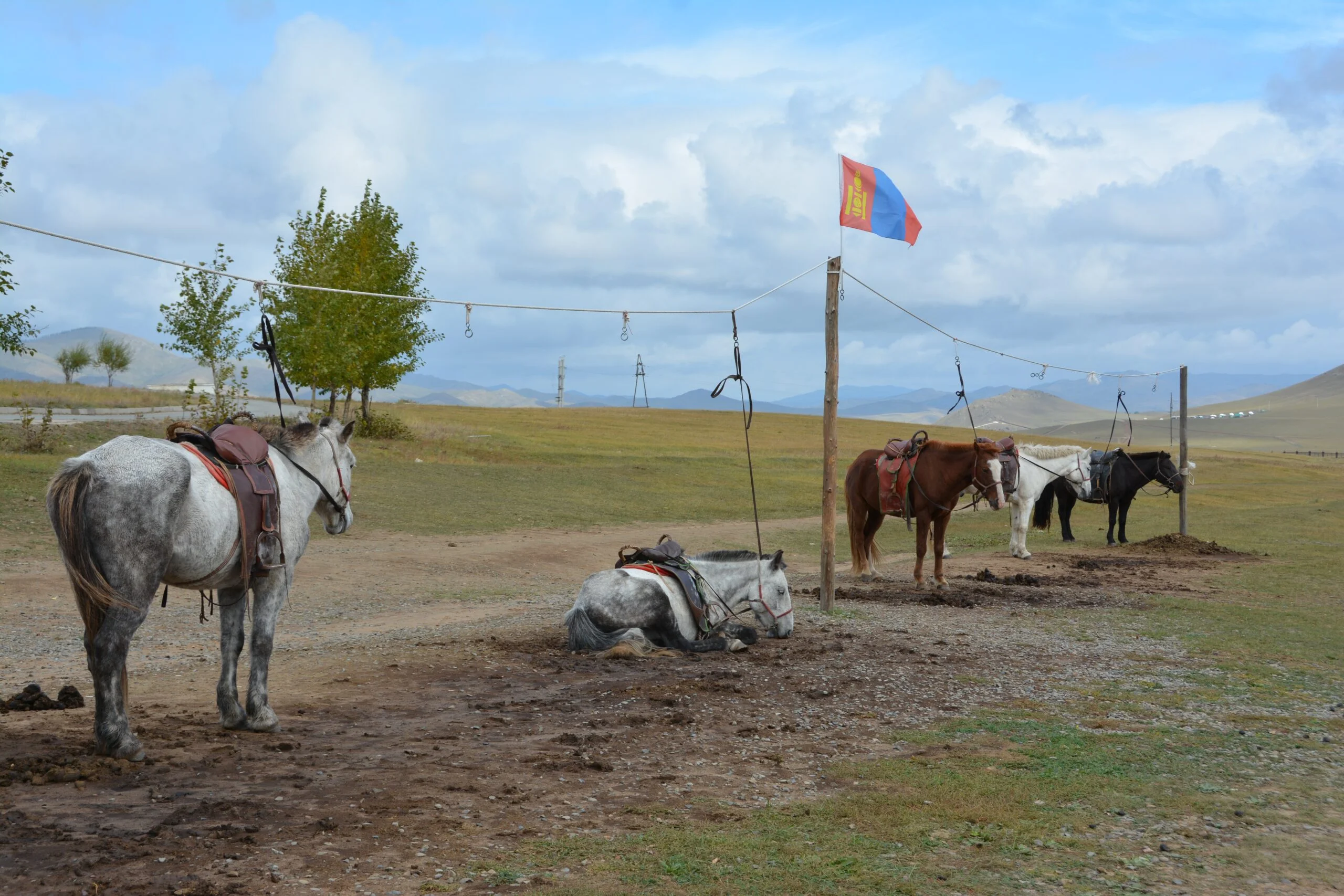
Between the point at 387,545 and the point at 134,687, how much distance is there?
40.3 feet

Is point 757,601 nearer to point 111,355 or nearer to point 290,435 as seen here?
point 290,435

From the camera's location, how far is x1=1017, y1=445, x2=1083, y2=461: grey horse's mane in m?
24.7

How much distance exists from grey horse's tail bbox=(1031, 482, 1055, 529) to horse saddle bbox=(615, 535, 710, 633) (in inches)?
663

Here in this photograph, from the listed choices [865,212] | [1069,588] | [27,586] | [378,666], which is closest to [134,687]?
[378,666]

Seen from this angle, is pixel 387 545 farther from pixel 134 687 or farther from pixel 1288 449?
pixel 1288 449

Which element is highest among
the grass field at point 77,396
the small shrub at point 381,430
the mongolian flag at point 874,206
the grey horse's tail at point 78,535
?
the mongolian flag at point 874,206

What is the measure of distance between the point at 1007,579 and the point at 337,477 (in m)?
13.8

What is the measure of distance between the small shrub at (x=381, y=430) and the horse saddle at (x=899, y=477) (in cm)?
2947

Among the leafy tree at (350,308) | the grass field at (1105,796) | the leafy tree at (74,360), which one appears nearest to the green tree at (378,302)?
the leafy tree at (350,308)

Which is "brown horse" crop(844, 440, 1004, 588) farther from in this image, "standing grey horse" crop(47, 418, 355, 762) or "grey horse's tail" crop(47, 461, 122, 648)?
"grey horse's tail" crop(47, 461, 122, 648)

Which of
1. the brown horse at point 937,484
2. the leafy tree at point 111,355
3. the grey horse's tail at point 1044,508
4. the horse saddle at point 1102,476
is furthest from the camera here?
the leafy tree at point 111,355

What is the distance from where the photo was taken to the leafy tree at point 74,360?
8394 cm

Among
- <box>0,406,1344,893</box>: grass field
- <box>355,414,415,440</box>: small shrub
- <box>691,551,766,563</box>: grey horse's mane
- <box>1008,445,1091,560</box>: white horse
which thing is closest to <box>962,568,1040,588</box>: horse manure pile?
<box>0,406,1344,893</box>: grass field

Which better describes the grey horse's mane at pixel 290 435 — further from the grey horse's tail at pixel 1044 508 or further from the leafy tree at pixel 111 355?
the leafy tree at pixel 111 355
